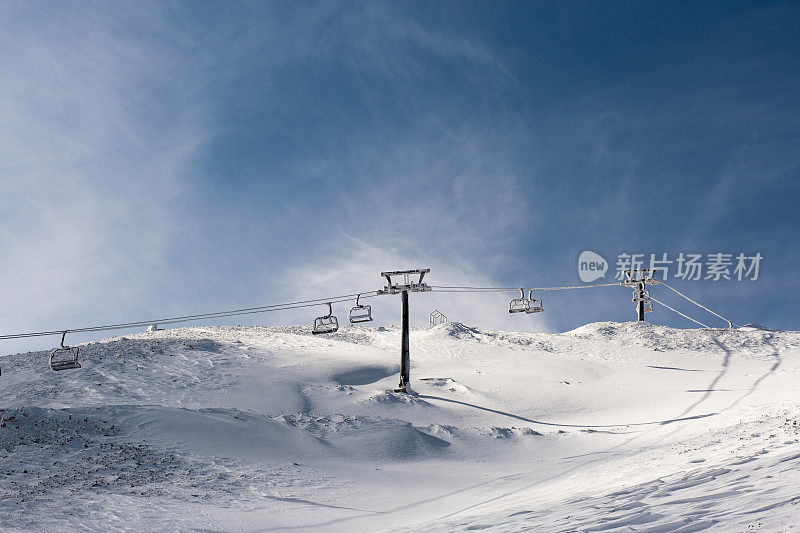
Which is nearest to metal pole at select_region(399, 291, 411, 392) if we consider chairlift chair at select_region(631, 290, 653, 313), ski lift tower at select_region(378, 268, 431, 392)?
ski lift tower at select_region(378, 268, 431, 392)

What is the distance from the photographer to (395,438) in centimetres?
1669

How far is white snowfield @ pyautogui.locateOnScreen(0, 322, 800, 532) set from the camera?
916 cm

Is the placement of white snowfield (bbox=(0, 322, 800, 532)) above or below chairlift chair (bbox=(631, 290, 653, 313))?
below

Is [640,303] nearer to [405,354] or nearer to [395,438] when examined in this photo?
[405,354]

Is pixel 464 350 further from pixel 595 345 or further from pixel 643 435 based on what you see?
pixel 643 435

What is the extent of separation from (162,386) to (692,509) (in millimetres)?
20845

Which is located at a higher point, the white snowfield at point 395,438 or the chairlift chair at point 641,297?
the chairlift chair at point 641,297

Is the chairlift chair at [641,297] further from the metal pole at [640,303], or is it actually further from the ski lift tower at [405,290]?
the ski lift tower at [405,290]

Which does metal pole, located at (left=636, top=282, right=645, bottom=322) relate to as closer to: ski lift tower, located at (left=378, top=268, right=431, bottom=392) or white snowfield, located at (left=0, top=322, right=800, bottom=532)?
white snowfield, located at (left=0, top=322, right=800, bottom=532)

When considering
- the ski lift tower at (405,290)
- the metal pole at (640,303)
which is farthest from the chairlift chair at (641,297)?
the ski lift tower at (405,290)

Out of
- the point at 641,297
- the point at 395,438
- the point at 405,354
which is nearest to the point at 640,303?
the point at 641,297

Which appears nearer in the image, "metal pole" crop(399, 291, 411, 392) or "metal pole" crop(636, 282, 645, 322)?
"metal pole" crop(399, 291, 411, 392)

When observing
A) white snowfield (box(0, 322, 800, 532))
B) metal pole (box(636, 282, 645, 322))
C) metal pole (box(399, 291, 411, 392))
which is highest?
metal pole (box(636, 282, 645, 322))

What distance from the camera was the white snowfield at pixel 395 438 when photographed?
9.16 m
